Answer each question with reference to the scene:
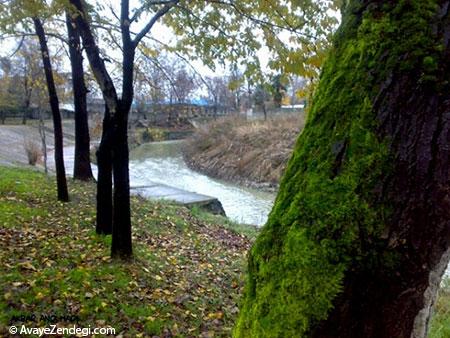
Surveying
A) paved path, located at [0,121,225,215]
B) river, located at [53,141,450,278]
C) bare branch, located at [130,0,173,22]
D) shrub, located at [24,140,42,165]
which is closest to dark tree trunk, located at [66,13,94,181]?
paved path, located at [0,121,225,215]

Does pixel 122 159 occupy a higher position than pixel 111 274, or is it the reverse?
pixel 122 159

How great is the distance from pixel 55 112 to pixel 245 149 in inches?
531

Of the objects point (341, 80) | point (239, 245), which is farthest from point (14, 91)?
point (341, 80)

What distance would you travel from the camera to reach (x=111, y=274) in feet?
13.8

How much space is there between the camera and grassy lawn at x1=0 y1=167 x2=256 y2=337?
3414 millimetres

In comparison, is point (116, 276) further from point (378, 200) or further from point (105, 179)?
point (378, 200)

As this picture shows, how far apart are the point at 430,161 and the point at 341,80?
0.36m

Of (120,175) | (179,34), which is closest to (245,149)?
(179,34)

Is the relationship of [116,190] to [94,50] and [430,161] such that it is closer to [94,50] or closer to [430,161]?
[94,50]

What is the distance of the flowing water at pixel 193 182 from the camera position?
464 inches

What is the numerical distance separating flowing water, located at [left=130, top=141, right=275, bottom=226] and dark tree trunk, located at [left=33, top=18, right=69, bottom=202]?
4504 mm

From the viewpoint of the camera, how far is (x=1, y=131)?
880 inches

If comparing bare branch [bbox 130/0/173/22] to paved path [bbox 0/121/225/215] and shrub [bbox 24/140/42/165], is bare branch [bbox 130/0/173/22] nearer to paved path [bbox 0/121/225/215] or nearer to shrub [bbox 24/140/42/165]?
paved path [bbox 0/121/225/215]

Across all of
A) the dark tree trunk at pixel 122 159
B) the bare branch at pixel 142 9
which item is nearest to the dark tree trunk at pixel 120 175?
the dark tree trunk at pixel 122 159
